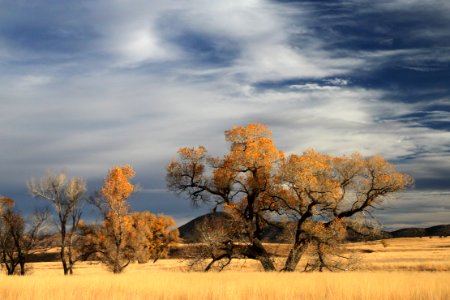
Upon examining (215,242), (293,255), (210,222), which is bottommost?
(293,255)

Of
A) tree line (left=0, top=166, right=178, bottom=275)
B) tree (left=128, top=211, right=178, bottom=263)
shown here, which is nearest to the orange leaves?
tree line (left=0, top=166, right=178, bottom=275)

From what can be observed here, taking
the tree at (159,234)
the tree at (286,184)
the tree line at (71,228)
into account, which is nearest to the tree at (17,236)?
the tree line at (71,228)

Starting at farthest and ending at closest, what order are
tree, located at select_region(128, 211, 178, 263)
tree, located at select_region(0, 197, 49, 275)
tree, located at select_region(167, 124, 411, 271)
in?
tree, located at select_region(128, 211, 178, 263) < tree, located at select_region(0, 197, 49, 275) < tree, located at select_region(167, 124, 411, 271)

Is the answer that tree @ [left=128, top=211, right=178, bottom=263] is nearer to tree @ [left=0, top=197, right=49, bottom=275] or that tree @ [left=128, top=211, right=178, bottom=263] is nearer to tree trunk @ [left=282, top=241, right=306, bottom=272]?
tree @ [left=0, top=197, right=49, bottom=275]

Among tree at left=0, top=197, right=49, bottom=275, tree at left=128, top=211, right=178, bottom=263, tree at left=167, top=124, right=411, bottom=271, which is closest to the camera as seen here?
tree at left=167, top=124, right=411, bottom=271

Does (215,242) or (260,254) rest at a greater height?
(215,242)

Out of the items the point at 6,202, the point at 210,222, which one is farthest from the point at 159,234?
the point at 210,222

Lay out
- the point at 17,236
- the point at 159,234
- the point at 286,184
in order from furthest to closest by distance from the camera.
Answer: the point at 159,234 < the point at 17,236 < the point at 286,184

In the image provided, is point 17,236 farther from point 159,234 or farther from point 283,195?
point 159,234

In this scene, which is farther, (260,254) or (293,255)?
(260,254)

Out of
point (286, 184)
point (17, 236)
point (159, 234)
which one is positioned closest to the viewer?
point (286, 184)

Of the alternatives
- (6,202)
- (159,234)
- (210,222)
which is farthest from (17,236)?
(159,234)

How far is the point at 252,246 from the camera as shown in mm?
34938

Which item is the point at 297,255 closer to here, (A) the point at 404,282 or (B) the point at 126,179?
(A) the point at 404,282
